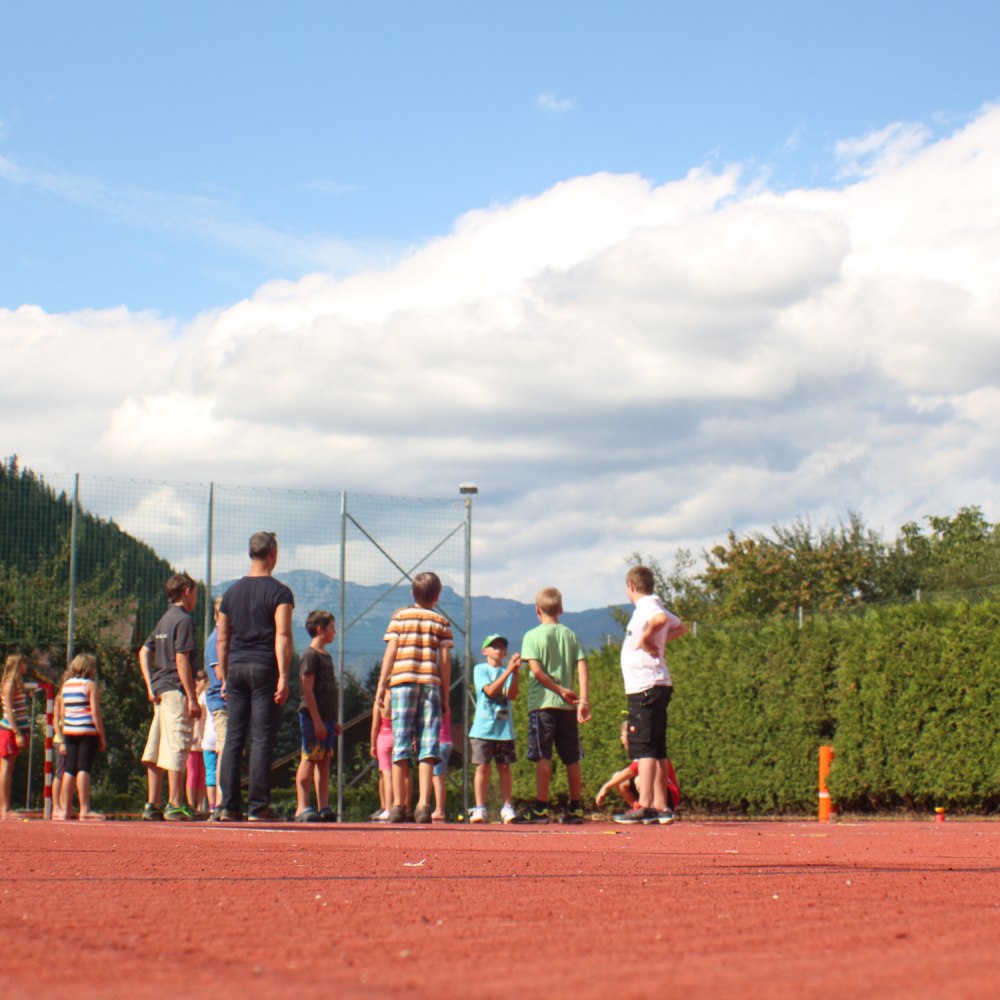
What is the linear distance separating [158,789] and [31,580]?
15.6 feet

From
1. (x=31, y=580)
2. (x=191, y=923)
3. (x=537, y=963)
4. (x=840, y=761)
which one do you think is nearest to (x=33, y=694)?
(x=31, y=580)

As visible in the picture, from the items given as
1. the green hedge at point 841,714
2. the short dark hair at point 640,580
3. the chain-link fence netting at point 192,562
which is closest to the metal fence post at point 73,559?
the chain-link fence netting at point 192,562

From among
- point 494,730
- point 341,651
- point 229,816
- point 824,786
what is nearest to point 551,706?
point 494,730

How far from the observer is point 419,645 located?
7.56 metres

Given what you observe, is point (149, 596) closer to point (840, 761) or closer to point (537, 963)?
point (840, 761)

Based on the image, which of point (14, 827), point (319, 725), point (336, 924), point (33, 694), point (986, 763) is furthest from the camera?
point (33, 694)

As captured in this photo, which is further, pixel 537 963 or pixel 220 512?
pixel 220 512

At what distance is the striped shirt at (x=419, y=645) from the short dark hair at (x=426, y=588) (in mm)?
132

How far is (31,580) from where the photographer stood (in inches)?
487

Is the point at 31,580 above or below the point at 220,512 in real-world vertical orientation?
below

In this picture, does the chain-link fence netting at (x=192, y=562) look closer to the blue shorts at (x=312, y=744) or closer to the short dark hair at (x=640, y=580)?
the blue shorts at (x=312, y=744)

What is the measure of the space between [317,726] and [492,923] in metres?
5.53

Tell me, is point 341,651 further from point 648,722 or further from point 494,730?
point 648,722

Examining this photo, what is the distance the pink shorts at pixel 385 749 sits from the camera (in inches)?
343
